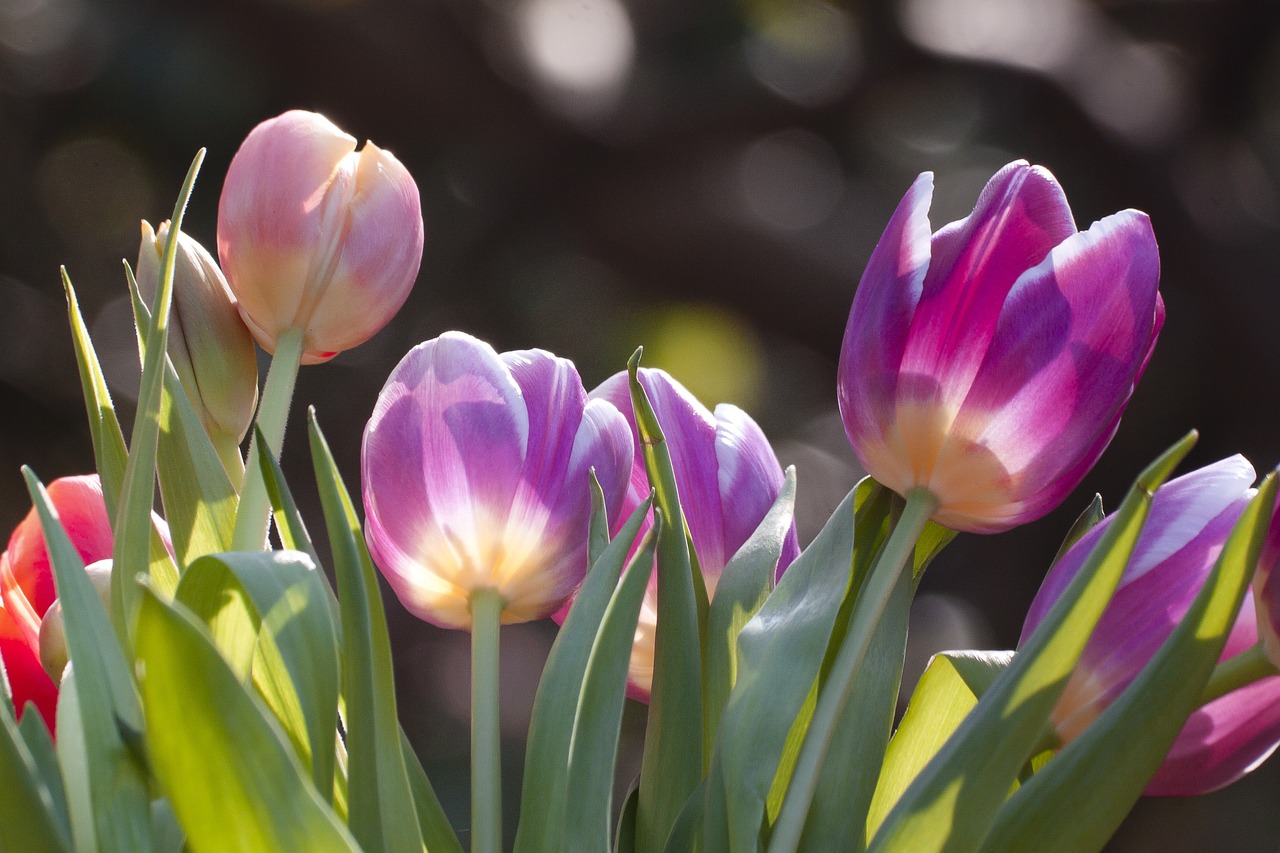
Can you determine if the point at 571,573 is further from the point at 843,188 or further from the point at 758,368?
the point at 843,188

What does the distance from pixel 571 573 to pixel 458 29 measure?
133 cm

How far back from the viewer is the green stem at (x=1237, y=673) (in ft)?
0.80

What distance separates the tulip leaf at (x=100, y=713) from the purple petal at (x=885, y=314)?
144 mm

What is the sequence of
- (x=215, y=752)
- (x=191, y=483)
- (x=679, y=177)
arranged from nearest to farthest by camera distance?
(x=215, y=752), (x=191, y=483), (x=679, y=177)

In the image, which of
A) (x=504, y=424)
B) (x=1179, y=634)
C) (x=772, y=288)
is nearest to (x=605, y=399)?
(x=504, y=424)

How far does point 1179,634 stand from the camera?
22 centimetres

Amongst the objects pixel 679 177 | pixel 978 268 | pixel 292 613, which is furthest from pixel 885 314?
pixel 679 177

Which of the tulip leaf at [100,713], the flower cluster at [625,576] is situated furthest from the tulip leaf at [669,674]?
the tulip leaf at [100,713]

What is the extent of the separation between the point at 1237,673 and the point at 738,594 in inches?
3.8

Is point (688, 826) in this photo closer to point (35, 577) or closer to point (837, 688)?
point (837, 688)

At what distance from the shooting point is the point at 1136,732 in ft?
0.72

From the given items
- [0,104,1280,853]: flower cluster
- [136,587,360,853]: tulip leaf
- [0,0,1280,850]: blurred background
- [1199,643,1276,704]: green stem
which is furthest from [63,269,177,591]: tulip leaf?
[0,0,1280,850]: blurred background

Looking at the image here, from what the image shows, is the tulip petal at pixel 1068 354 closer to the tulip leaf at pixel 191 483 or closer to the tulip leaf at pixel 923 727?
the tulip leaf at pixel 923 727

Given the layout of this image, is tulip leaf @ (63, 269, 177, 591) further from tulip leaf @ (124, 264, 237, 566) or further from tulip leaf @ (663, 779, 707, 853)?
tulip leaf @ (663, 779, 707, 853)
